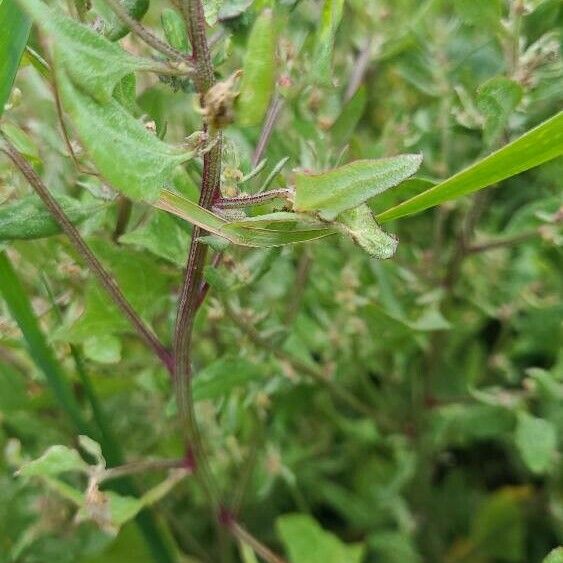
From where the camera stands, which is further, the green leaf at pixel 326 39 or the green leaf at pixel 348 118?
the green leaf at pixel 348 118

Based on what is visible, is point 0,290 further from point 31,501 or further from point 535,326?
point 535,326

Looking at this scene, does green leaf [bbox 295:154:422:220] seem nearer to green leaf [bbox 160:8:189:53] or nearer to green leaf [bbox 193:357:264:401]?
green leaf [bbox 160:8:189:53]

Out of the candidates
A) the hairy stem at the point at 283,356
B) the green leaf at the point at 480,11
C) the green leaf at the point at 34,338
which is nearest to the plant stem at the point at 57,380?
the green leaf at the point at 34,338

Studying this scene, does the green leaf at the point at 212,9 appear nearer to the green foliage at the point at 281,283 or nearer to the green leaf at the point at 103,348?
the green foliage at the point at 281,283

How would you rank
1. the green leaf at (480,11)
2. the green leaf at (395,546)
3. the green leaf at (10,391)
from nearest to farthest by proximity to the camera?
the green leaf at (480,11) → the green leaf at (10,391) → the green leaf at (395,546)

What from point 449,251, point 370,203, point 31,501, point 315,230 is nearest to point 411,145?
point 370,203

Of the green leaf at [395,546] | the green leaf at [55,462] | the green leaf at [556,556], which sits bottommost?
the green leaf at [395,546]
